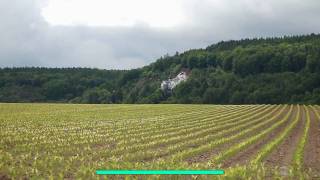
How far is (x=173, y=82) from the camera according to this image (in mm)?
192625

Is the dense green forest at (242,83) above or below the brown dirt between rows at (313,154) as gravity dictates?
above

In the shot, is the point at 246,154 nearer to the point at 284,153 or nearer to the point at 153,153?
the point at 284,153

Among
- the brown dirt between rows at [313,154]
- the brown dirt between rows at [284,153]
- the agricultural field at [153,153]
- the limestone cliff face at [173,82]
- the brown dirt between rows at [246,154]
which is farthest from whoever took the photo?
the limestone cliff face at [173,82]

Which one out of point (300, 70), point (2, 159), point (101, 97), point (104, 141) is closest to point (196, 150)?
point (104, 141)

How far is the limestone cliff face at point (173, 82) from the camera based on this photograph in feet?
612

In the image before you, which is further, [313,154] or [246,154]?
[313,154]

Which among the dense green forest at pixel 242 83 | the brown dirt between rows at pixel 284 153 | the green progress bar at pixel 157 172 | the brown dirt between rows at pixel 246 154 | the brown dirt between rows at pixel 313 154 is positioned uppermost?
the dense green forest at pixel 242 83

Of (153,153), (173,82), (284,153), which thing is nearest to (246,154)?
(284,153)

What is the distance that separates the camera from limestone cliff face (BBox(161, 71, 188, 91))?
186500mm

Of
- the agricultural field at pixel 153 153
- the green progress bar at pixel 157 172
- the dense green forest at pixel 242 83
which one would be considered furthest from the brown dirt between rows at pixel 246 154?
the dense green forest at pixel 242 83

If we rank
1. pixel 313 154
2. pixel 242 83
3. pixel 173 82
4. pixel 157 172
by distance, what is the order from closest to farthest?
pixel 157 172 < pixel 313 154 < pixel 242 83 < pixel 173 82

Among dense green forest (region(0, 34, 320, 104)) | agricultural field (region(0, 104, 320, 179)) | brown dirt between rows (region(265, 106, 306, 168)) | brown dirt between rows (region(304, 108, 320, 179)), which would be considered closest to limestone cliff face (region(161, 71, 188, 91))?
dense green forest (region(0, 34, 320, 104))

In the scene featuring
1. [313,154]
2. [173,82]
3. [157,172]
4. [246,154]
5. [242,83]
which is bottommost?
[313,154]

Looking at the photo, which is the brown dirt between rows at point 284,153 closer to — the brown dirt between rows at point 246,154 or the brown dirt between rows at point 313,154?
the brown dirt between rows at point 313,154
